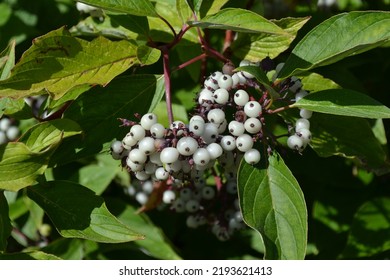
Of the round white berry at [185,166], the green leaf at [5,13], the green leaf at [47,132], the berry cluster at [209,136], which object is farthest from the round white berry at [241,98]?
the green leaf at [5,13]

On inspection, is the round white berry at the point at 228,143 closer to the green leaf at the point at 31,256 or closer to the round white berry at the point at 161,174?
the round white berry at the point at 161,174

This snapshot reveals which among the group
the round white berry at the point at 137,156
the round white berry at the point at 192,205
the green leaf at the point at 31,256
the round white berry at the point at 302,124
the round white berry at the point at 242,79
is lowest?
the round white berry at the point at 192,205

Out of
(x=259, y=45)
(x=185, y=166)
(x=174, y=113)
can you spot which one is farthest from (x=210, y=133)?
(x=174, y=113)

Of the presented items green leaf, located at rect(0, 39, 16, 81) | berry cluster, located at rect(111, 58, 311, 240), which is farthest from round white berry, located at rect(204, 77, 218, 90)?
green leaf, located at rect(0, 39, 16, 81)

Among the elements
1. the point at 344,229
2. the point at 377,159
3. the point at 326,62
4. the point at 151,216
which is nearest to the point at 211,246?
the point at 151,216

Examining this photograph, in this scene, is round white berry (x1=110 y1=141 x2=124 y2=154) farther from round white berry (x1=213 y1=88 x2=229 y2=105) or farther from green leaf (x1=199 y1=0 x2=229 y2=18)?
green leaf (x1=199 y1=0 x2=229 y2=18)

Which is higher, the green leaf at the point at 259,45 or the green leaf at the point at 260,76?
the green leaf at the point at 260,76

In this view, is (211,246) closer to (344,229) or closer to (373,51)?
(344,229)
